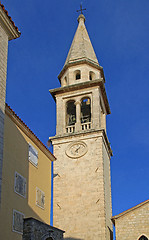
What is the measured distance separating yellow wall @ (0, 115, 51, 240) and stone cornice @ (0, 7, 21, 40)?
3.30 m

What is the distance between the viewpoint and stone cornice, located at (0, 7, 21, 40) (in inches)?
544

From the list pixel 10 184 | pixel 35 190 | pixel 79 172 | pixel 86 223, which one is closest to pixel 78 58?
pixel 79 172

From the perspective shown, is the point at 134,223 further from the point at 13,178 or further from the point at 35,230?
the point at 13,178

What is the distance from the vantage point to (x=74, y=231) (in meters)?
23.7

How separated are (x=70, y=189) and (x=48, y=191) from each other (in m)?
5.55

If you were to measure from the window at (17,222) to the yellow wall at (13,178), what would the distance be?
0.57ft

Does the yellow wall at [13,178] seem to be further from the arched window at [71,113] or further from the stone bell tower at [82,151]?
the arched window at [71,113]

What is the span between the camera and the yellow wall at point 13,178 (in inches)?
561

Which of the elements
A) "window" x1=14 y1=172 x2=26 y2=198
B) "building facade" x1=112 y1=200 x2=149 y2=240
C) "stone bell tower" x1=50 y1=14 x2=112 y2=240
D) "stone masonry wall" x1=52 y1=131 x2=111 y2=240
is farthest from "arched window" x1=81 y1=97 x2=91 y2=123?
"window" x1=14 y1=172 x2=26 y2=198

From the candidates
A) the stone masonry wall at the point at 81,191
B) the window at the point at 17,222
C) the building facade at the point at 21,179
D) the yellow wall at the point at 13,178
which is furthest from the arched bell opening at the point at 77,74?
the window at the point at 17,222

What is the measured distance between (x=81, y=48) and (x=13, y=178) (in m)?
19.3

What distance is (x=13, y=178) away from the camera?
15242 millimetres

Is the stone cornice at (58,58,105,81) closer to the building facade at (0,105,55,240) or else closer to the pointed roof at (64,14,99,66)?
the pointed roof at (64,14,99,66)

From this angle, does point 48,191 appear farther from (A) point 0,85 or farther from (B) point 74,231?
(A) point 0,85
